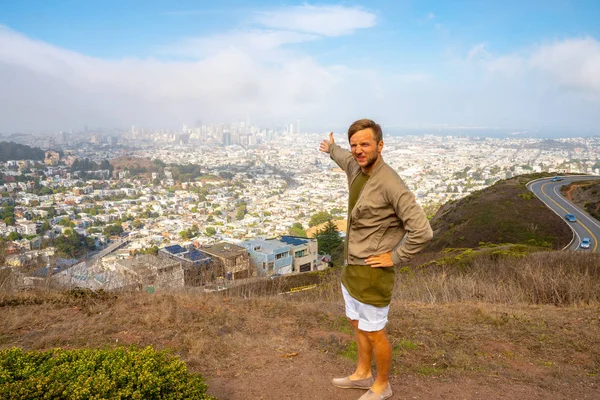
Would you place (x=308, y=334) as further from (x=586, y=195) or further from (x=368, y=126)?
(x=586, y=195)

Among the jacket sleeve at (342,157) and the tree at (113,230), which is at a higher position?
the jacket sleeve at (342,157)

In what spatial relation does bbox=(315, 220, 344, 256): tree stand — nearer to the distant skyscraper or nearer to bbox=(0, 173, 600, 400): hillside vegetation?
bbox=(0, 173, 600, 400): hillside vegetation

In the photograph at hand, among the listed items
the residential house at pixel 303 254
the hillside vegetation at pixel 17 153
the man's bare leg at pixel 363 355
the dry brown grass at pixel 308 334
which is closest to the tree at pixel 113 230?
the residential house at pixel 303 254

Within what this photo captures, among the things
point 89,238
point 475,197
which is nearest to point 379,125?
point 475,197

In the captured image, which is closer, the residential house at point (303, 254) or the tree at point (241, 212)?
the residential house at point (303, 254)

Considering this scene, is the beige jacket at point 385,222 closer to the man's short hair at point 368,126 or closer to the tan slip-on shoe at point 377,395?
the man's short hair at point 368,126

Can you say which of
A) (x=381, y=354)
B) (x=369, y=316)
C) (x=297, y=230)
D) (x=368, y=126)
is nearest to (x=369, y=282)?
(x=369, y=316)
